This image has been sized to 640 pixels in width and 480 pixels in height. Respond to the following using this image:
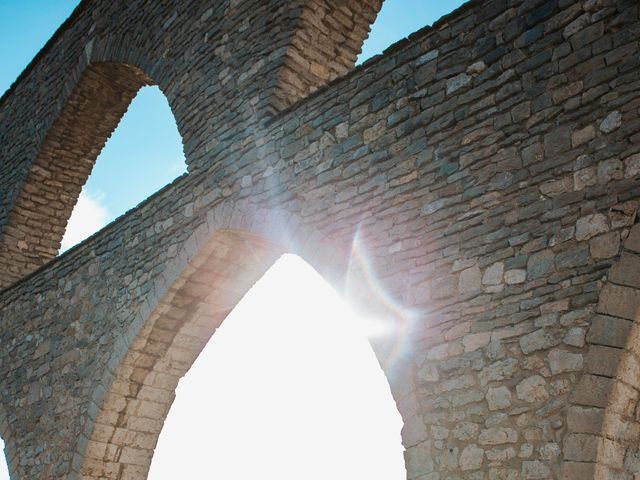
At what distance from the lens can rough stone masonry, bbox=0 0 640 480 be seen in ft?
12.0

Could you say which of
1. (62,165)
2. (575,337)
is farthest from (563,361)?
(62,165)

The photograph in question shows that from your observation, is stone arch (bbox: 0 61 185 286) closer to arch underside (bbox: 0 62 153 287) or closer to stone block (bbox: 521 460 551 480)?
arch underside (bbox: 0 62 153 287)

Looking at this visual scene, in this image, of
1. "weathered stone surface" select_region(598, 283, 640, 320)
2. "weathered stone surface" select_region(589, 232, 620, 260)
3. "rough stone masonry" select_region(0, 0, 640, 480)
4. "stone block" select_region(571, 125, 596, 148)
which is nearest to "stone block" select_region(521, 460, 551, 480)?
"rough stone masonry" select_region(0, 0, 640, 480)

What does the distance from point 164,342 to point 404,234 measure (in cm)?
302

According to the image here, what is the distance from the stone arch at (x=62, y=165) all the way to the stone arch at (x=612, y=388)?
766 cm

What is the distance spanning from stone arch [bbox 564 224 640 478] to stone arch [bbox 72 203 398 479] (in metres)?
3.14

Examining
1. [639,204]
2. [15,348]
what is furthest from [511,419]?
[15,348]

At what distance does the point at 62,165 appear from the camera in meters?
10.3

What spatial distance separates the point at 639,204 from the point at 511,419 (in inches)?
49.5

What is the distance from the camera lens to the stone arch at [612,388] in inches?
133

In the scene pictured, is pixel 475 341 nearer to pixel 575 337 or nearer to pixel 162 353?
pixel 575 337

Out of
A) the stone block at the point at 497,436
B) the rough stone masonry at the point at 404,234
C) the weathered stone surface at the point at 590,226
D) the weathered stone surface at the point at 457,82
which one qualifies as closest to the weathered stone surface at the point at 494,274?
the rough stone masonry at the point at 404,234

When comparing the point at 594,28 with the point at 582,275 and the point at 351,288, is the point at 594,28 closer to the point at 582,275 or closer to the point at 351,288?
the point at 582,275

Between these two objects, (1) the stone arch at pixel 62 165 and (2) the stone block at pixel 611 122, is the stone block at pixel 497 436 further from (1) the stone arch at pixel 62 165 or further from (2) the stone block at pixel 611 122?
(1) the stone arch at pixel 62 165
